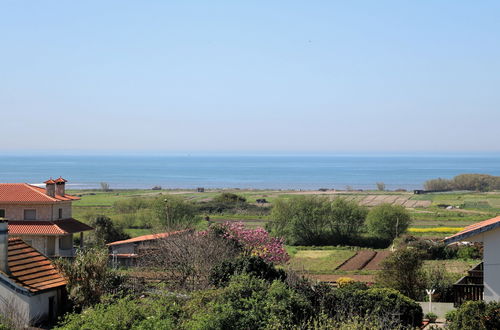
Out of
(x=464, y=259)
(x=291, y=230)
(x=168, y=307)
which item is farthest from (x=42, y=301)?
(x=291, y=230)

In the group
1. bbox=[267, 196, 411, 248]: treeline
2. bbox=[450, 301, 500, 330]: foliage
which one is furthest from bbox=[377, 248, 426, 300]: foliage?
bbox=[267, 196, 411, 248]: treeline

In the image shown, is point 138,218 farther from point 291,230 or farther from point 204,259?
point 204,259

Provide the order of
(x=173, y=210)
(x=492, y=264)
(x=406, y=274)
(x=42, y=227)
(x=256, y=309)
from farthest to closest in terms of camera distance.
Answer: (x=173, y=210)
(x=42, y=227)
(x=406, y=274)
(x=256, y=309)
(x=492, y=264)

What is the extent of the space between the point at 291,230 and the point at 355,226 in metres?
5.98

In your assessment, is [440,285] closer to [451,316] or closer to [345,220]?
[451,316]

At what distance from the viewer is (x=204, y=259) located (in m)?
29.5

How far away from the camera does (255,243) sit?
129ft

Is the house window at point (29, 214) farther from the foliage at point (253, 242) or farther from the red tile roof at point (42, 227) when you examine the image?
the foliage at point (253, 242)

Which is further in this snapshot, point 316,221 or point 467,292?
point 316,221

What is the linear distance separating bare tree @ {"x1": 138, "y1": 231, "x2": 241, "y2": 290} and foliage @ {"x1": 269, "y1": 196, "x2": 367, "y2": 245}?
30.4 metres

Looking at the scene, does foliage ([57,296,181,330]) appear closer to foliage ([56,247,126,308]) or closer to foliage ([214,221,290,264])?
foliage ([56,247,126,308])

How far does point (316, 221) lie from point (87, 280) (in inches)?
1633

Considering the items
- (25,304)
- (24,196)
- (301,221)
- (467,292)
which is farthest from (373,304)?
(301,221)


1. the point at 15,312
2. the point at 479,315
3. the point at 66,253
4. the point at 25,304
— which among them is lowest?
the point at 66,253
